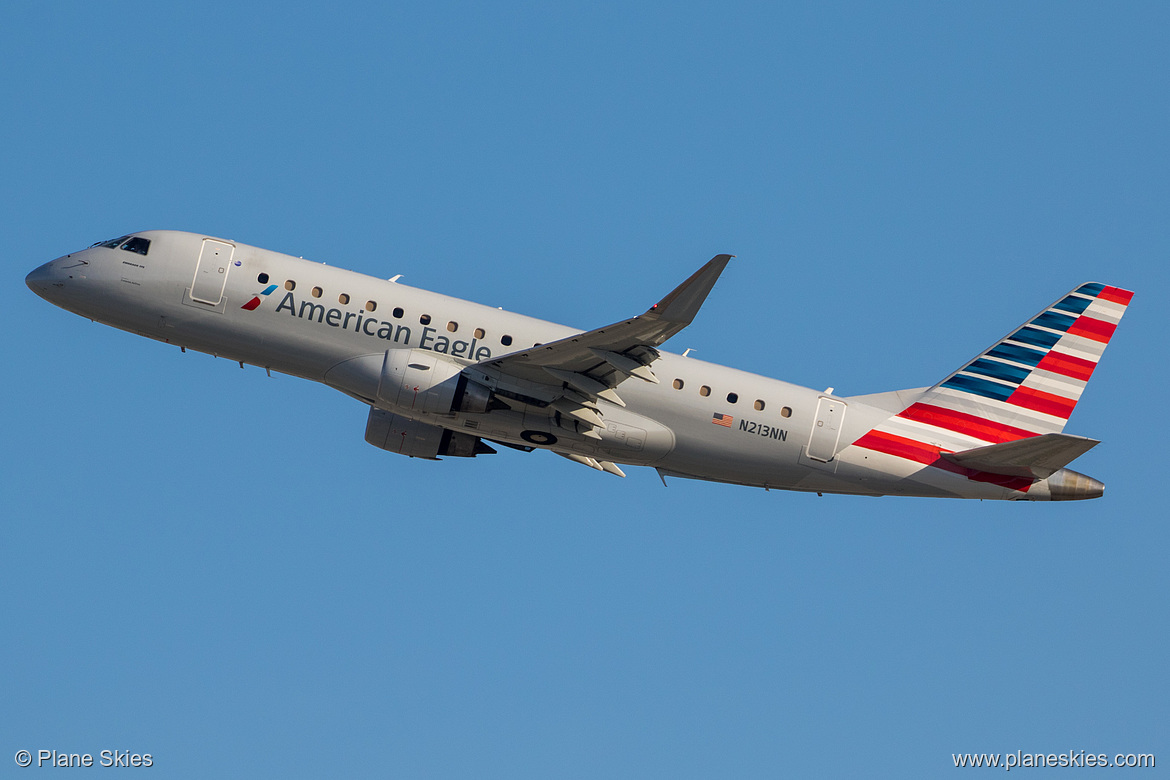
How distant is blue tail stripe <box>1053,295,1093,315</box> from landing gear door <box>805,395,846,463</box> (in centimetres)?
906

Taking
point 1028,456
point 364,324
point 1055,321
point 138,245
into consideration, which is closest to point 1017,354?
point 1055,321

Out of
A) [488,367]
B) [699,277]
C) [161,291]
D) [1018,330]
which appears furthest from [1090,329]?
[161,291]

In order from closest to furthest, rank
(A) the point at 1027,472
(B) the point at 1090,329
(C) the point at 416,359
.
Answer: (C) the point at 416,359, (A) the point at 1027,472, (B) the point at 1090,329

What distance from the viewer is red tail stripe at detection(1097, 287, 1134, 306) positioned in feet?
124

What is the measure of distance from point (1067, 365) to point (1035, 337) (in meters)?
1.33

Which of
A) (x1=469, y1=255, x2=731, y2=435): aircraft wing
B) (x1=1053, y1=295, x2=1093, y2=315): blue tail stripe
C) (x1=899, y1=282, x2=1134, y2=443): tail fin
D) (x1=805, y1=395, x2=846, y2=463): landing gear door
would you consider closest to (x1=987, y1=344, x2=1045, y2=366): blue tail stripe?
(x1=899, y1=282, x2=1134, y2=443): tail fin

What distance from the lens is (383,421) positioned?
36.0 m

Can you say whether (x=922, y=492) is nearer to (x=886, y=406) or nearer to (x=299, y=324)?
(x=886, y=406)

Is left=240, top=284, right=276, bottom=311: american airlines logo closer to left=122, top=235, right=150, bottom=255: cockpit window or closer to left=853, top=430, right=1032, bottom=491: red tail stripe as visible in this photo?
left=122, top=235, right=150, bottom=255: cockpit window

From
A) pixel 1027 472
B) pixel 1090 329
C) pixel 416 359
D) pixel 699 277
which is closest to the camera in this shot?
pixel 699 277

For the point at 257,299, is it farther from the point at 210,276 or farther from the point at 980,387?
the point at 980,387

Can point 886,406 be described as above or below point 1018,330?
below

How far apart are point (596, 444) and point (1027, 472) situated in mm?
12885

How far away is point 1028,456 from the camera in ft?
109
